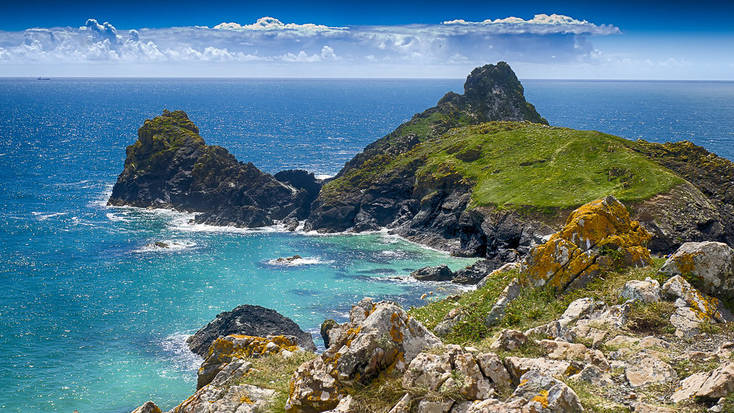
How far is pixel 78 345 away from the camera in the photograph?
50.1 m

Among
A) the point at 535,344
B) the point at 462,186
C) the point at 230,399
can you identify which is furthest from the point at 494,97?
the point at 230,399

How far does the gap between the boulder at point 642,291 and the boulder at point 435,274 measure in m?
46.5

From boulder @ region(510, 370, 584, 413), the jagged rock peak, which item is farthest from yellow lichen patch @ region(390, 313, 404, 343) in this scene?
the jagged rock peak

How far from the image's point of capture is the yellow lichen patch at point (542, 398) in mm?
10102

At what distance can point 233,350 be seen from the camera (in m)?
19.6

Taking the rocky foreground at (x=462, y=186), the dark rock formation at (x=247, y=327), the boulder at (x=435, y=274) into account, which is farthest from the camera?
the rocky foreground at (x=462, y=186)

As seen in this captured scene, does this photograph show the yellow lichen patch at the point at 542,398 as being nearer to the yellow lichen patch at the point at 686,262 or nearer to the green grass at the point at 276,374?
the green grass at the point at 276,374

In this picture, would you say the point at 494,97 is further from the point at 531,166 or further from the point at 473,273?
the point at 473,273

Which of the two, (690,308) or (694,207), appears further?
(694,207)

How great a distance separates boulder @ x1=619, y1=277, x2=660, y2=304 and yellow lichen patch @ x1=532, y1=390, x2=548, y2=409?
9.07 m

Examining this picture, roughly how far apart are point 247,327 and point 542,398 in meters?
40.8

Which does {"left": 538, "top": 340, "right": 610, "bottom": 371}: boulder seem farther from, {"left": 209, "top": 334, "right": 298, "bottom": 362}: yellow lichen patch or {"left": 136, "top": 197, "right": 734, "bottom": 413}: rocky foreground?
{"left": 209, "top": 334, "right": 298, "bottom": 362}: yellow lichen patch

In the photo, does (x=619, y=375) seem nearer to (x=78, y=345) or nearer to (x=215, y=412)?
(x=215, y=412)

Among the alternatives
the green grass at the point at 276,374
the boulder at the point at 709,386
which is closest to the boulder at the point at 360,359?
the green grass at the point at 276,374
